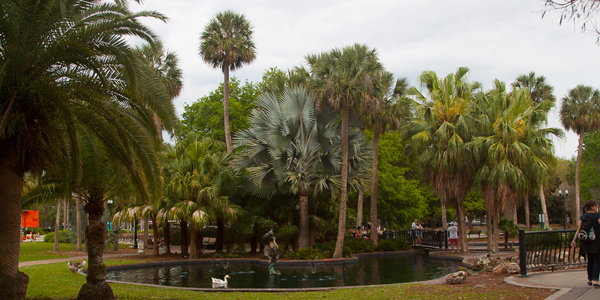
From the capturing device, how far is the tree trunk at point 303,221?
83.7ft

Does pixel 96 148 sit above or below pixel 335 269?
above

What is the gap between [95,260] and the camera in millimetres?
11297

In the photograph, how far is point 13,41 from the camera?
354 inches

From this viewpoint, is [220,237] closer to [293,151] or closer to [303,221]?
[303,221]

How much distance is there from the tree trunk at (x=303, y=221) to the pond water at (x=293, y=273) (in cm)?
292

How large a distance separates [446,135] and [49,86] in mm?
20688

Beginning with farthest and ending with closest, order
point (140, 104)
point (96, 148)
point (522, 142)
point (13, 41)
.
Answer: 1. point (522, 142)
2. point (96, 148)
3. point (140, 104)
4. point (13, 41)

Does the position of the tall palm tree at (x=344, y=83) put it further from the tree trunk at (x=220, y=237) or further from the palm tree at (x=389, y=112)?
the tree trunk at (x=220, y=237)

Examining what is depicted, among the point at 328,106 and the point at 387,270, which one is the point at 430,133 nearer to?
the point at 328,106

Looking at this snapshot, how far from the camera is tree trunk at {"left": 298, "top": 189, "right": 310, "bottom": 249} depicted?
25.5 meters

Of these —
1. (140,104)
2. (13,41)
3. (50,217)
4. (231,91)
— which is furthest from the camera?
(50,217)

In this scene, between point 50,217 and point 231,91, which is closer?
point 231,91

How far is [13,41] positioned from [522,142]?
2344cm

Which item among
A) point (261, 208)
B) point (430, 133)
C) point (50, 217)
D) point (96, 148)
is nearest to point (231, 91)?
point (261, 208)
